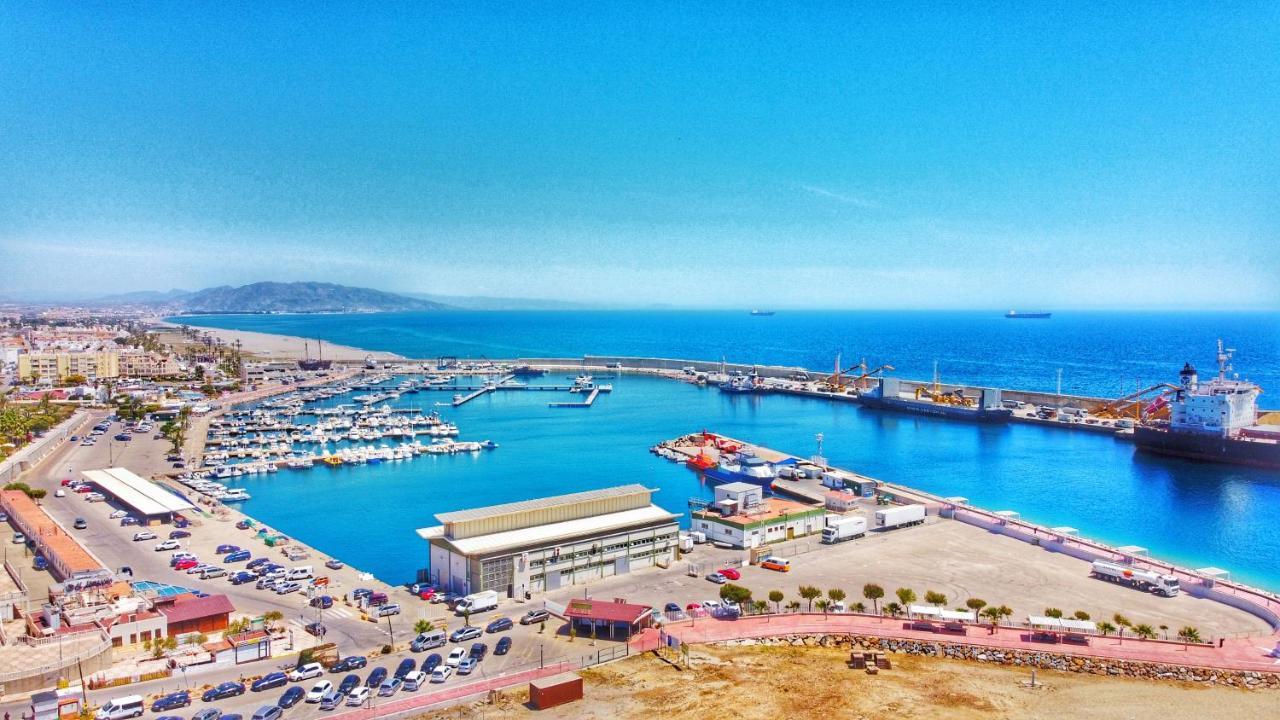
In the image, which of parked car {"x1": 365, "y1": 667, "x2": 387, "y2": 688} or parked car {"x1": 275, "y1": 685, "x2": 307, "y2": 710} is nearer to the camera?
parked car {"x1": 275, "y1": 685, "x2": 307, "y2": 710}

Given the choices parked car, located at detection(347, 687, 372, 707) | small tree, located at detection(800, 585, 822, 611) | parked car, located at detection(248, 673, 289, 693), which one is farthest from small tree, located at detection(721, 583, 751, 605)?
parked car, located at detection(248, 673, 289, 693)

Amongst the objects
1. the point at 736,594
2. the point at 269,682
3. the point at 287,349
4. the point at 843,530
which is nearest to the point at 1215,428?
the point at 843,530

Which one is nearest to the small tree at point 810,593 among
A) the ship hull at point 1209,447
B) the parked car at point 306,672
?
the parked car at point 306,672

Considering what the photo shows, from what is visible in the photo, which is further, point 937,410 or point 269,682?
point 937,410

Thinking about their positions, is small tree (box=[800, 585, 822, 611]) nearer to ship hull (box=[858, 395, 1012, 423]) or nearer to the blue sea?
the blue sea

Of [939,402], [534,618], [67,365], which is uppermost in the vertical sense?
[67,365]

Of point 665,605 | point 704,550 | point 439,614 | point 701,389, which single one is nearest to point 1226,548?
point 704,550

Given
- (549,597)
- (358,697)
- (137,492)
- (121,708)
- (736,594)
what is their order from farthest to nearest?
1. (137,492)
2. (549,597)
3. (736,594)
4. (358,697)
5. (121,708)

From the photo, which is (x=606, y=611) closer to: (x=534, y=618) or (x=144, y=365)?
(x=534, y=618)

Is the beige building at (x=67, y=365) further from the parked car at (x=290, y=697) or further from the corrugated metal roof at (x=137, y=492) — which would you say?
the parked car at (x=290, y=697)
